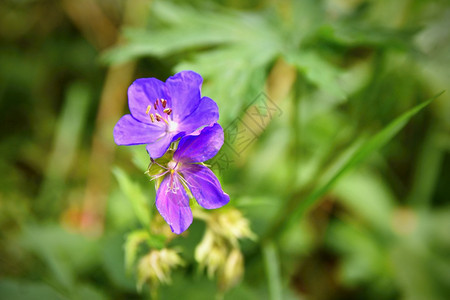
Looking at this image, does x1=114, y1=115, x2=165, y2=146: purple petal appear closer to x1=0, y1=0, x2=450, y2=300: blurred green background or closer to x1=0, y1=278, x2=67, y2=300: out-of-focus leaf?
x1=0, y1=0, x2=450, y2=300: blurred green background

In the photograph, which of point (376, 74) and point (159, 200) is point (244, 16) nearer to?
point (376, 74)

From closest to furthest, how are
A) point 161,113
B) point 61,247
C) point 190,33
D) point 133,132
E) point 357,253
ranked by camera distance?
point 133,132
point 161,113
point 190,33
point 61,247
point 357,253

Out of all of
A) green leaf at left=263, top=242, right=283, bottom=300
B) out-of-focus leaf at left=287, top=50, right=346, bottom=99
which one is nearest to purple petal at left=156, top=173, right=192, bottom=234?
green leaf at left=263, top=242, right=283, bottom=300

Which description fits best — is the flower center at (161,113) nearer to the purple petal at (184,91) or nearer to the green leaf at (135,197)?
the purple petal at (184,91)

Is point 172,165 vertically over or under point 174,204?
over

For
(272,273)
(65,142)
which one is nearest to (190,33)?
(272,273)

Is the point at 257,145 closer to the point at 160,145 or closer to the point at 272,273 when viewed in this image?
the point at 272,273

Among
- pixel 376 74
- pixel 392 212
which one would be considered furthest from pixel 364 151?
pixel 392 212

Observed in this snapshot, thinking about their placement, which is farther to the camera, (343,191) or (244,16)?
(343,191)
